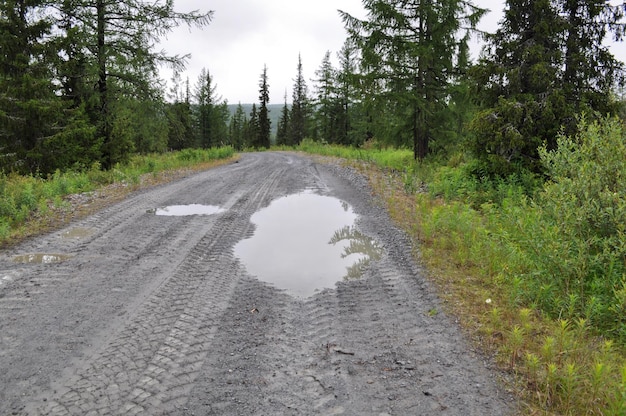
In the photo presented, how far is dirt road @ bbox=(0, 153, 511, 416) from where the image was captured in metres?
2.83

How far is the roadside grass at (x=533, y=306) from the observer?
284 cm

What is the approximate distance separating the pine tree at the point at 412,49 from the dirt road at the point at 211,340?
1055 centimetres

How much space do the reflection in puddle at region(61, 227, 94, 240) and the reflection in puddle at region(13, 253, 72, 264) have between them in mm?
869

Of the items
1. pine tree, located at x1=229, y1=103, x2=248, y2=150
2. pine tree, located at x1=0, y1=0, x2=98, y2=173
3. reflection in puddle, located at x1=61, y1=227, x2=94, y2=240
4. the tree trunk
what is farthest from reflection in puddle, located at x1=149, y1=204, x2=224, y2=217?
pine tree, located at x1=229, y1=103, x2=248, y2=150

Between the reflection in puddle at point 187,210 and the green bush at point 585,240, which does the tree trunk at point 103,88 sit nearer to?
the reflection in puddle at point 187,210

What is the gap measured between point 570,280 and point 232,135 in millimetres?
87417

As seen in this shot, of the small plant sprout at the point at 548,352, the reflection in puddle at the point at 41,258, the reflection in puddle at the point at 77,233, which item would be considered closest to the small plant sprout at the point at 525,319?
the small plant sprout at the point at 548,352

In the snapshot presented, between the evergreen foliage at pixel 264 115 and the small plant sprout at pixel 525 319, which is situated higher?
the evergreen foliage at pixel 264 115

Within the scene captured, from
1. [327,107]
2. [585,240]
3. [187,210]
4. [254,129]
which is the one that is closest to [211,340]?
[585,240]

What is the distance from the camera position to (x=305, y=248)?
646 centimetres

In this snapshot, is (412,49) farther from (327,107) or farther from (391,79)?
(327,107)

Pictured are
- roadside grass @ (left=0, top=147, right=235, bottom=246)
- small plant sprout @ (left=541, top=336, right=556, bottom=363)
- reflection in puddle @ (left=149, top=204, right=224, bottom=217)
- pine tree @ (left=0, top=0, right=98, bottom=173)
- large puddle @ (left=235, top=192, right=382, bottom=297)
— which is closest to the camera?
small plant sprout @ (left=541, top=336, right=556, bottom=363)

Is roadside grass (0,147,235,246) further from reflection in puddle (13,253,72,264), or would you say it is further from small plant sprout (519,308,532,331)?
small plant sprout (519,308,532,331)

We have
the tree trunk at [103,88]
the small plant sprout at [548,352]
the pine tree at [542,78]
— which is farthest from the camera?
the tree trunk at [103,88]
